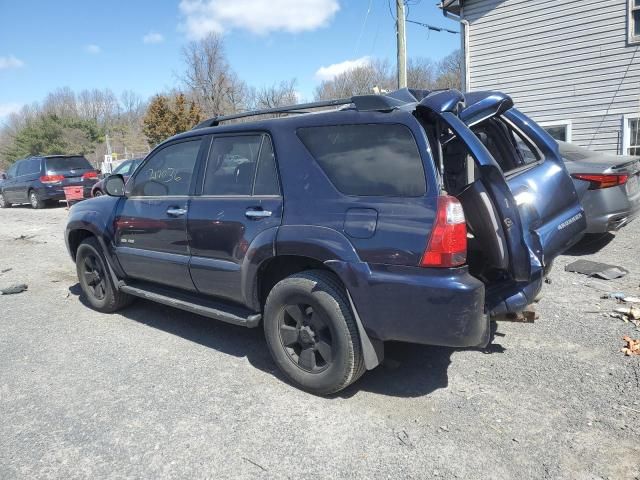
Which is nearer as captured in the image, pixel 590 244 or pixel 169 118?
pixel 590 244

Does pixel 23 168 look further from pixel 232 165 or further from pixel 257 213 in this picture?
pixel 257 213

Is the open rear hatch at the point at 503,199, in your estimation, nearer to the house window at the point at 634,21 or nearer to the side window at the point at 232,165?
the side window at the point at 232,165

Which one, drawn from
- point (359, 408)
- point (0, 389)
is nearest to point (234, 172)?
point (359, 408)

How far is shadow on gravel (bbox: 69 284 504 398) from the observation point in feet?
10.6

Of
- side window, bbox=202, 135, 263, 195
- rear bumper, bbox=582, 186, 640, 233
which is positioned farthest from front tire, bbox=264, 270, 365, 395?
rear bumper, bbox=582, 186, 640, 233

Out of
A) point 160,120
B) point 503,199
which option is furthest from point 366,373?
point 160,120

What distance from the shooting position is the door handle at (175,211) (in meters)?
3.86

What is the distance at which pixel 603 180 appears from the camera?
5.55 m

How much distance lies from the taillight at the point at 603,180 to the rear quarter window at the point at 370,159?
386 centimetres

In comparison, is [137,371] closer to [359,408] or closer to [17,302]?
[359,408]

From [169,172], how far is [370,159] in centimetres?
207

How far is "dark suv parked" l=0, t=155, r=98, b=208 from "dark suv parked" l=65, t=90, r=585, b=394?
13844mm

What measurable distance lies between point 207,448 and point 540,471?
173 cm

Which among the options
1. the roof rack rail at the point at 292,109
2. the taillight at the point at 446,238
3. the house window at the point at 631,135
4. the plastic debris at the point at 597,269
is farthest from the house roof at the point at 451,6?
the taillight at the point at 446,238
